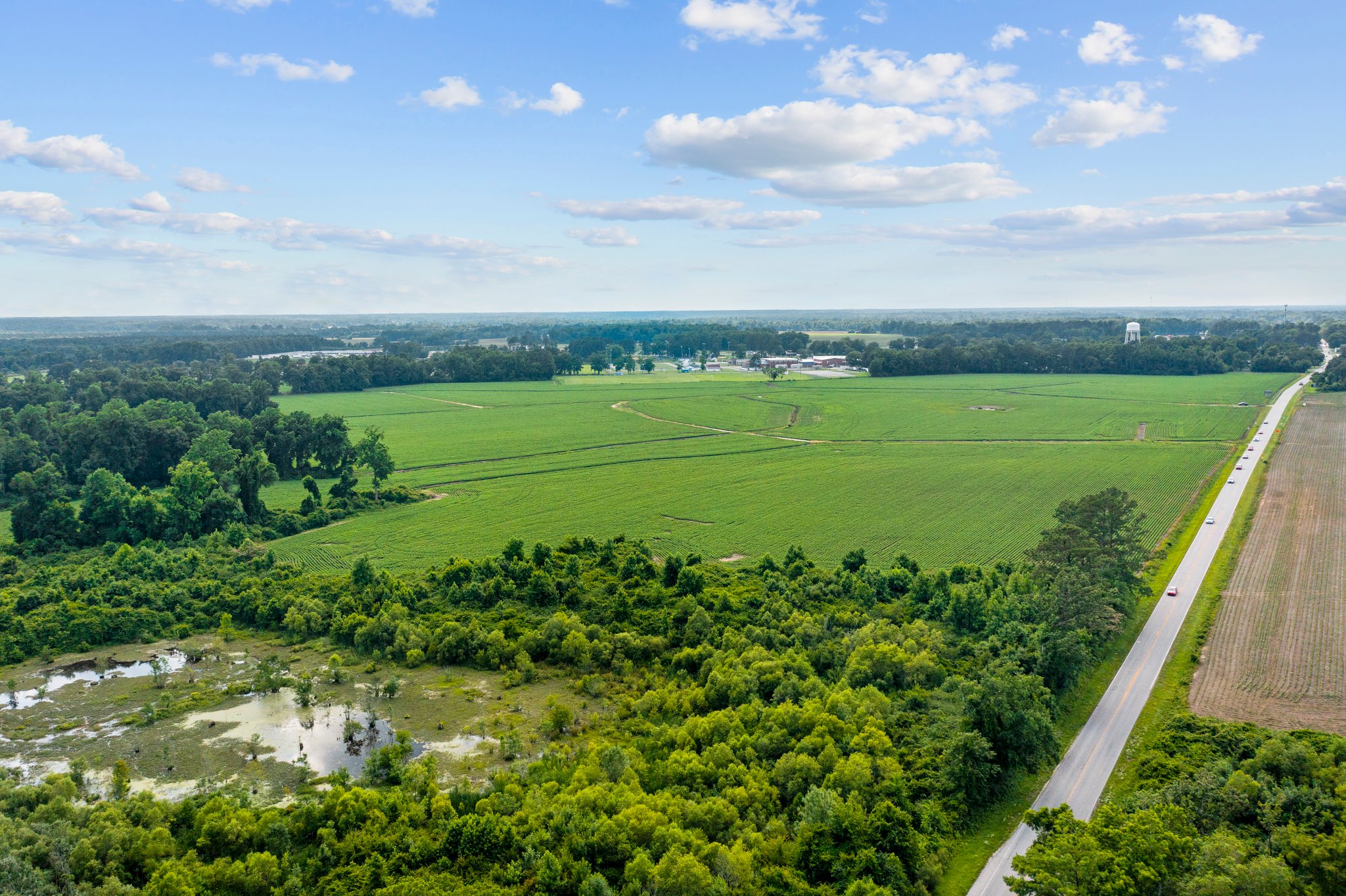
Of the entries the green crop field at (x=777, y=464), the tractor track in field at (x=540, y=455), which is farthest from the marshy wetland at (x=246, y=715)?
the tractor track in field at (x=540, y=455)

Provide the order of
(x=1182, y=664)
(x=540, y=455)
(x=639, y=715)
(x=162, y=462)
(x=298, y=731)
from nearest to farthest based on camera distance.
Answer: (x=298, y=731)
(x=639, y=715)
(x=1182, y=664)
(x=162, y=462)
(x=540, y=455)

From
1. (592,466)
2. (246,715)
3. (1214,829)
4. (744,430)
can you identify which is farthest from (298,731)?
(744,430)

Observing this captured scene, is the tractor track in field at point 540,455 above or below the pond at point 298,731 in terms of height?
above

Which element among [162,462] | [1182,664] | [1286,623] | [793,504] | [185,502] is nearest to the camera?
[1182,664]

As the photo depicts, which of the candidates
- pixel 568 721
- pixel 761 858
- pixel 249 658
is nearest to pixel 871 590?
pixel 568 721

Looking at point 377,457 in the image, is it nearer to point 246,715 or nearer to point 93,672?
point 93,672

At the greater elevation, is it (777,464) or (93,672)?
(777,464)

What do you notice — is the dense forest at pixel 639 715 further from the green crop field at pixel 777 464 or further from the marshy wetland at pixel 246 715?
the green crop field at pixel 777 464
